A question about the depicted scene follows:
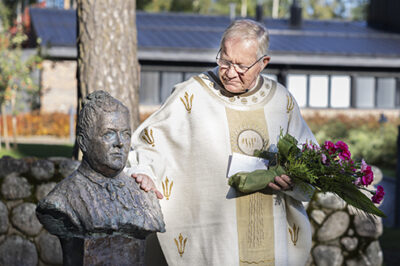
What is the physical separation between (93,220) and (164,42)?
17.5 meters

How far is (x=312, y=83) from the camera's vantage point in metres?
22.7

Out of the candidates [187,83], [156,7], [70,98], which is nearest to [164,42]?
[70,98]

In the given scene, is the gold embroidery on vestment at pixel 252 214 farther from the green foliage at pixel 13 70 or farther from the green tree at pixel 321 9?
the green tree at pixel 321 9

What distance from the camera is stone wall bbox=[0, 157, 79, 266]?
6309mm

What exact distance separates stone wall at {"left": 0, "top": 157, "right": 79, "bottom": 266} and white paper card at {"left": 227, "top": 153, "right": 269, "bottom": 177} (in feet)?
9.46

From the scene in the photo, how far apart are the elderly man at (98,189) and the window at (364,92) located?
20813 millimetres

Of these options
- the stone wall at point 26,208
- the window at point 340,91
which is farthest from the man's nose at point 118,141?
the window at point 340,91

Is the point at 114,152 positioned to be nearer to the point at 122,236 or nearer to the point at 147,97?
the point at 122,236

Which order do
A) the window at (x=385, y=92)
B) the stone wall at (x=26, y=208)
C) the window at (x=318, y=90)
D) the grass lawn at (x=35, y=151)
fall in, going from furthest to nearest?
the window at (x=385, y=92), the window at (x=318, y=90), the grass lawn at (x=35, y=151), the stone wall at (x=26, y=208)

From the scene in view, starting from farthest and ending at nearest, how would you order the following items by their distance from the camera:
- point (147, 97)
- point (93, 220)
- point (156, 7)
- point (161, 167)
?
point (156, 7)
point (147, 97)
point (161, 167)
point (93, 220)

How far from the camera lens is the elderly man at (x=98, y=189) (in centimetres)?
307

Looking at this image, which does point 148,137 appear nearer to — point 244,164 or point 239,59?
point 244,164

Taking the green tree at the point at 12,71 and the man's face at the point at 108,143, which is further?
the green tree at the point at 12,71

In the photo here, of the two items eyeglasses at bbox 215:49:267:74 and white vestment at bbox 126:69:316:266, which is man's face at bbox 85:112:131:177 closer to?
white vestment at bbox 126:69:316:266
